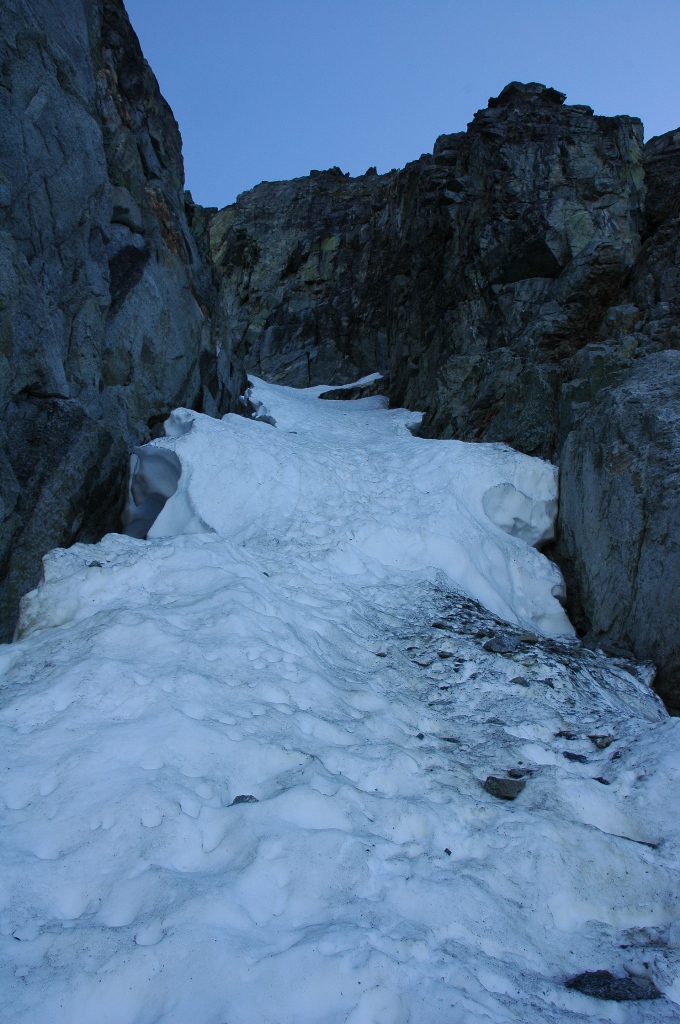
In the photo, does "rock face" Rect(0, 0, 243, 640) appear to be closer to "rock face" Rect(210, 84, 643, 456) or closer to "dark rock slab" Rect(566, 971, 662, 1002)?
"dark rock slab" Rect(566, 971, 662, 1002)

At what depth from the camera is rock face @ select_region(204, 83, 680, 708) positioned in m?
9.68

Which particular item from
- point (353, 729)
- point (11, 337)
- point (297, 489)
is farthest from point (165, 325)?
point (353, 729)

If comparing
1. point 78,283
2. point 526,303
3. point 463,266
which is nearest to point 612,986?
point 78,283

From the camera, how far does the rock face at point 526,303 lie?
9.68m

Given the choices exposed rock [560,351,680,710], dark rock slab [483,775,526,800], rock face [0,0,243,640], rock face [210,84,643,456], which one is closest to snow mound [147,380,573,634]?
exposed rock [560,351,680,710]

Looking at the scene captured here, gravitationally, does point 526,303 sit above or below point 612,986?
above

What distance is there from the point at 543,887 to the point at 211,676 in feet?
10.4

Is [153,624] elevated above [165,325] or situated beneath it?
situated beneath

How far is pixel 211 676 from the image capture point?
5.96 m

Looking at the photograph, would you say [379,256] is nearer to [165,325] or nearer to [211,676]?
[165,325]

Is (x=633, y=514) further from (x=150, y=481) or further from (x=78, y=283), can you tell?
(x=78, y=283)

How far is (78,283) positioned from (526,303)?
41.5 feet

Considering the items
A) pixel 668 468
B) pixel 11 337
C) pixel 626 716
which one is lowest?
pixel 626 716

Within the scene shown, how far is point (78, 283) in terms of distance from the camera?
34.2 feet
